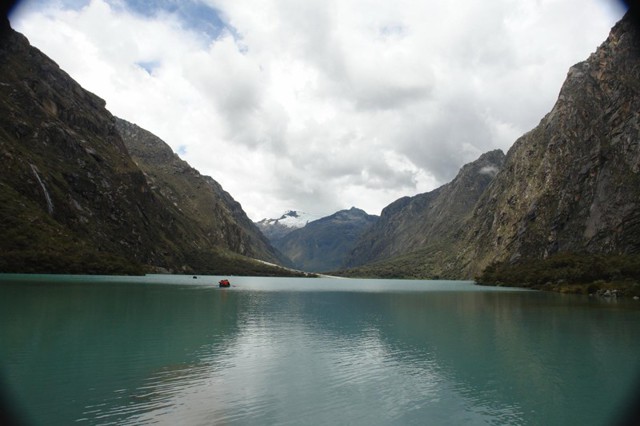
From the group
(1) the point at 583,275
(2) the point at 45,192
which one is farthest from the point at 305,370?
(2) the point at 45,192

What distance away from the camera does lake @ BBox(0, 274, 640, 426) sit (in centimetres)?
2506

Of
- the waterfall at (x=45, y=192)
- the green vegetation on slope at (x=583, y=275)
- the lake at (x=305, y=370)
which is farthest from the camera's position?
the waterfall at (x=45, y=192)

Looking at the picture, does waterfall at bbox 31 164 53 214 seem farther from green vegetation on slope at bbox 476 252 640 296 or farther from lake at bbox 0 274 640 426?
green vegetation on slope at bbox 476 252 640 296

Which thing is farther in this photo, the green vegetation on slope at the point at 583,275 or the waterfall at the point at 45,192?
the waterfall at the point at 45,192

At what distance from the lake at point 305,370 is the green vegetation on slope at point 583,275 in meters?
76.8

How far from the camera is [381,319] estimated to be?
68.2 metres

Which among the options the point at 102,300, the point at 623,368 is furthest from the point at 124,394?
the point at 102,300

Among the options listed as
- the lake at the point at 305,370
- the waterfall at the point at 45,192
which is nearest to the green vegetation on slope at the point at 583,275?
the lake at the point at 305,370

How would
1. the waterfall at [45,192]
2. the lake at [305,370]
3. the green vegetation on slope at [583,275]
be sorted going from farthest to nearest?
1. the waterfall at [45,192]
2. the green vegetation on slope at [583,275]
3. the lake at [305,370]

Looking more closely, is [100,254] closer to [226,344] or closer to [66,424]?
[226,344]

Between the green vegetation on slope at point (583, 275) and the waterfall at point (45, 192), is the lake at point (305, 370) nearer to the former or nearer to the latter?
the green vegetation on slope at point (583, 275)

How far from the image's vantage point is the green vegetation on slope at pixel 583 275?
12706 cm

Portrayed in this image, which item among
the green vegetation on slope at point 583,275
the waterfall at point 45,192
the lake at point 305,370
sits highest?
the waterfall at point 45,192

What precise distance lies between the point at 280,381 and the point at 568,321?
2023 inches
